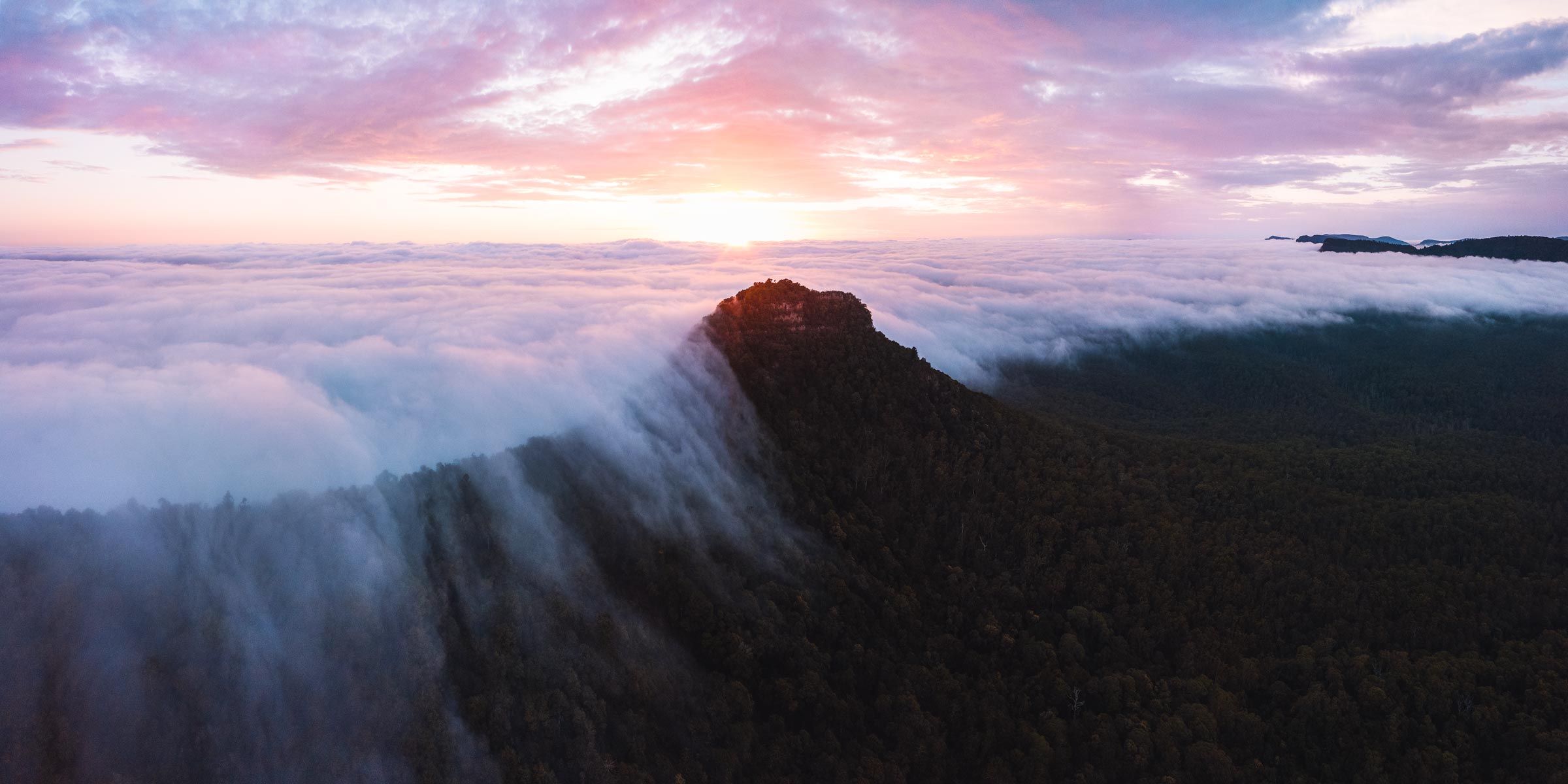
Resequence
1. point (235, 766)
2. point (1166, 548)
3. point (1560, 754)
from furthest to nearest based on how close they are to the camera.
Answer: point (1166, 548)
point (1560, 754)
point (235, 766)

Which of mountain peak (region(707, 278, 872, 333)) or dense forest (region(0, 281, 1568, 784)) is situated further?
mountain peak (region(707, 278, 872, 333))

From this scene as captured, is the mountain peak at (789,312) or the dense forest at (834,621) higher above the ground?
the mountain peak at (789,312)

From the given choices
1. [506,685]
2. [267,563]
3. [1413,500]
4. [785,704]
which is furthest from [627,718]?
[1413,500]

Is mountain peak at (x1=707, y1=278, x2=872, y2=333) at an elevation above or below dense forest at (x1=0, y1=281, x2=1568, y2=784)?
above

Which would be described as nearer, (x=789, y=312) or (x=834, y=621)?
(x=834, y=621)

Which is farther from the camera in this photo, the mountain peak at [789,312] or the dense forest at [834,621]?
the mountain peak at [789,312]

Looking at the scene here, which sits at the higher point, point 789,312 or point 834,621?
point 789,312

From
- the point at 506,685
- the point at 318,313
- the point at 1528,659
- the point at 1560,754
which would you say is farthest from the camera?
the point at 318,313

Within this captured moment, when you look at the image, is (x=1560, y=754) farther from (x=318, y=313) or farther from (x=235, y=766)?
(x=318, y=313)
